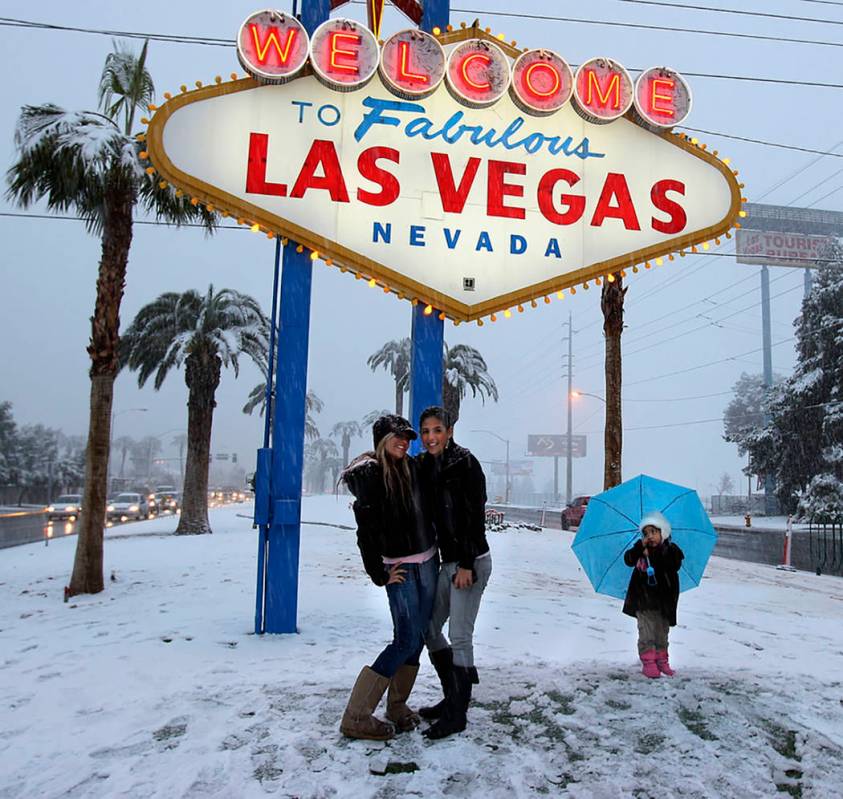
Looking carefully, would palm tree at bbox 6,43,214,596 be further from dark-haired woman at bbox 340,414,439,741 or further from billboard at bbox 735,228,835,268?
billboard at bbox 735,228,835,268

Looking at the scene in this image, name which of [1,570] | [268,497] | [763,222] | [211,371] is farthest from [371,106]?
[763,222]

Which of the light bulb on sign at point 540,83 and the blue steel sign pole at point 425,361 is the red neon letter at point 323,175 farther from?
the light bulb on sign at point 540,83

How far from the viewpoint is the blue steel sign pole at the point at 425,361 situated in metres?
6.13

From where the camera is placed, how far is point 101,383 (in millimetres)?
9047

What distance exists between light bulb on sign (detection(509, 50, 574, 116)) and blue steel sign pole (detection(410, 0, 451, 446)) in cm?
236

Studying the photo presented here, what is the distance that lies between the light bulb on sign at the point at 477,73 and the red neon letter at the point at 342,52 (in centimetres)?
91

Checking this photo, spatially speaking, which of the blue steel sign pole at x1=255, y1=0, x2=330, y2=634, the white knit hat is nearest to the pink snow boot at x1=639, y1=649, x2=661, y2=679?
the white knit hat

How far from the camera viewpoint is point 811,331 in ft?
109

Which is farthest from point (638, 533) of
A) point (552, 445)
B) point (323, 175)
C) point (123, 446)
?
point (123, 446)

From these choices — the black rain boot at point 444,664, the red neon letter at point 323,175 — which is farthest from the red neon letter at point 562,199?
the black rain boot at point 444,664

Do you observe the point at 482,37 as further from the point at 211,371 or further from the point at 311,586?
the point at 211,371

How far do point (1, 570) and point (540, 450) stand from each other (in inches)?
4298

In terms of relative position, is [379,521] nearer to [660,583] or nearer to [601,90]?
[660,583]

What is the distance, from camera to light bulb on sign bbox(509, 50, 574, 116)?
657 cm
